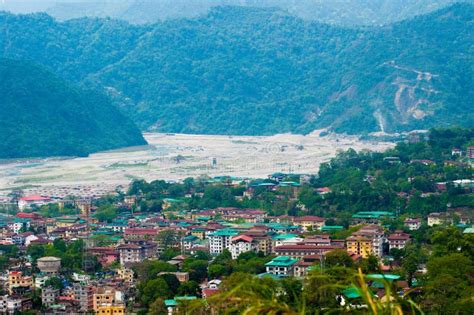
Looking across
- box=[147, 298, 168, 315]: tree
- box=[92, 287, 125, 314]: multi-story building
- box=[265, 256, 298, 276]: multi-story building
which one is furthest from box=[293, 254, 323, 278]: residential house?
box=[147, 298, 168, 315]: tree

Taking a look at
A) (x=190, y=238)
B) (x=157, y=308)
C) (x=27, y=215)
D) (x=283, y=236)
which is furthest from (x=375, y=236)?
(x=27, y=215)

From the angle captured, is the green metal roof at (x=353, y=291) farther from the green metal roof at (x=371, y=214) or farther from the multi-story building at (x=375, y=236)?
the green metal roof at (x=371, y=214)


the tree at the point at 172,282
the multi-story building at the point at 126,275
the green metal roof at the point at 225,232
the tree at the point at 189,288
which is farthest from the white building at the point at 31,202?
the tree at the point at 189,288

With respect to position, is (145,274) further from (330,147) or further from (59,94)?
(59,94)

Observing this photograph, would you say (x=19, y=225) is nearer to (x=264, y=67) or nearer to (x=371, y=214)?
(x=371, y=214)

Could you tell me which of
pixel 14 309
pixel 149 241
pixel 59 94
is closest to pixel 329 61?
pixel 59 94

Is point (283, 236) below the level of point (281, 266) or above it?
above
